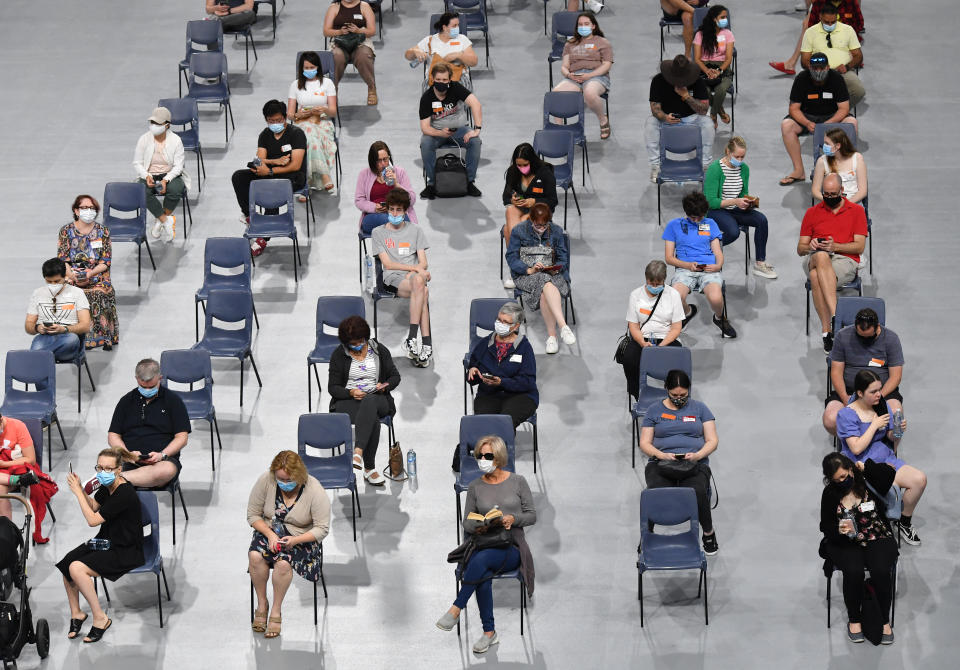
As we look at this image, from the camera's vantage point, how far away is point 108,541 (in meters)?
10.0

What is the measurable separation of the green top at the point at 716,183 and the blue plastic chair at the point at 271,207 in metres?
3.67

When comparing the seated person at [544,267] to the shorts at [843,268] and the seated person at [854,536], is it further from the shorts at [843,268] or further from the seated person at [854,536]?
the seated person at [854,536]

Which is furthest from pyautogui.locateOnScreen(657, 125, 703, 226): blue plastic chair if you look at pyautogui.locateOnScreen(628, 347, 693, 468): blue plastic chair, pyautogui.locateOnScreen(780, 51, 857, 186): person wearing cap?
pyautogui.locateOnScreen(628, 347, 693, 468): blue plastic chair

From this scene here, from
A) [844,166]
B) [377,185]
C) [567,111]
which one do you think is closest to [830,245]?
[844,166]

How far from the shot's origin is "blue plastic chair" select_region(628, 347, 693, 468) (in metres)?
11.6

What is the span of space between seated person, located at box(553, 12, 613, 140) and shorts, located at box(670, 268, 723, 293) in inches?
137

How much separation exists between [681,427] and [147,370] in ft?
12.3

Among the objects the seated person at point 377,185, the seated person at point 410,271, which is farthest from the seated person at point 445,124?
the seated person at point 410,271

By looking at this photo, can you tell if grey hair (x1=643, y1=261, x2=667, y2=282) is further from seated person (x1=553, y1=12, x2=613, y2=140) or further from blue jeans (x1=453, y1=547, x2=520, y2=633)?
seated person (x1=553, y1=12, x2=613, y2=140)

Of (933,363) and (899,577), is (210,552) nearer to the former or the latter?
(899,577)

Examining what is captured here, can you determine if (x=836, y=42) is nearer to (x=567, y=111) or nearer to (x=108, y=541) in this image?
(x=567, y=111)

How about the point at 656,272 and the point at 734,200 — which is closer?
the point at 656,272

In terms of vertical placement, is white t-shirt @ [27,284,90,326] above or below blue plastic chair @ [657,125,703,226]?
below

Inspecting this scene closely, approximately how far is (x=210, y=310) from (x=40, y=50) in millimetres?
7071
